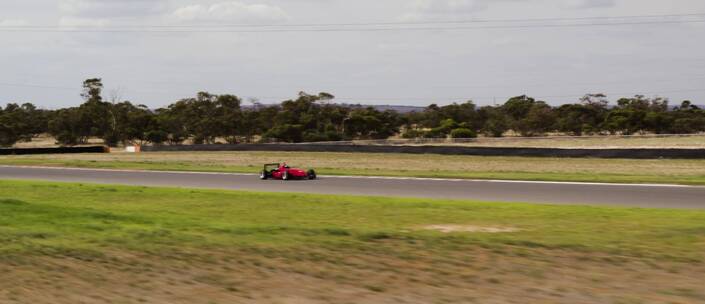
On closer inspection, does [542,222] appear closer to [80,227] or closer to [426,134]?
[80,227]

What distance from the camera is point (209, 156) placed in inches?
2082

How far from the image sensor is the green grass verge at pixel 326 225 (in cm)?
1032

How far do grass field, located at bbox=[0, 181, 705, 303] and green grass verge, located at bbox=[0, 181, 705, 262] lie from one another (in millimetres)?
38

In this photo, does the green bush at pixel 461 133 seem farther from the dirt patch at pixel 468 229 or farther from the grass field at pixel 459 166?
the dirt patch at pixel 468 229

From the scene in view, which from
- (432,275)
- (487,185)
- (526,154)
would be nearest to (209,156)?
(526,154)

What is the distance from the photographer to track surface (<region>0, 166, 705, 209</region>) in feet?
65.0

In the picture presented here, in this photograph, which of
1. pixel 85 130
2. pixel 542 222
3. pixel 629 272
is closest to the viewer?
pixel 629 272

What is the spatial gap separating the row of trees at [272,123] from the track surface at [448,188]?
179 ft

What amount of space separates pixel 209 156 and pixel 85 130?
149ft

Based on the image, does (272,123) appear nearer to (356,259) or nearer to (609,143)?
(609,143)

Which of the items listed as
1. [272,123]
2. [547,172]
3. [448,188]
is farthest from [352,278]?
[272,123]

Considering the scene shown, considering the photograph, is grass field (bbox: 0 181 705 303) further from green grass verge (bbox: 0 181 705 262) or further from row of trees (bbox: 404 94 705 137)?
row of trees (bbox: 404 94 705 137)

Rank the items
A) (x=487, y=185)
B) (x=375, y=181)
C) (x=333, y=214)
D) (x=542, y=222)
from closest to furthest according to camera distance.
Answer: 1. (x=542, y=222)
2. (x=333, y=214)
3. (x=487, y=185)
4. (x=375, y=181)

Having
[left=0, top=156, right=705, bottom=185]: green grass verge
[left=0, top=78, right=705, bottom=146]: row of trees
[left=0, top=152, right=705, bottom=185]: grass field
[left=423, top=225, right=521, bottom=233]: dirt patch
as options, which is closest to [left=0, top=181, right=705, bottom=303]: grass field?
[left=423, top=225, right=521, bottom=233]: dirt patch
